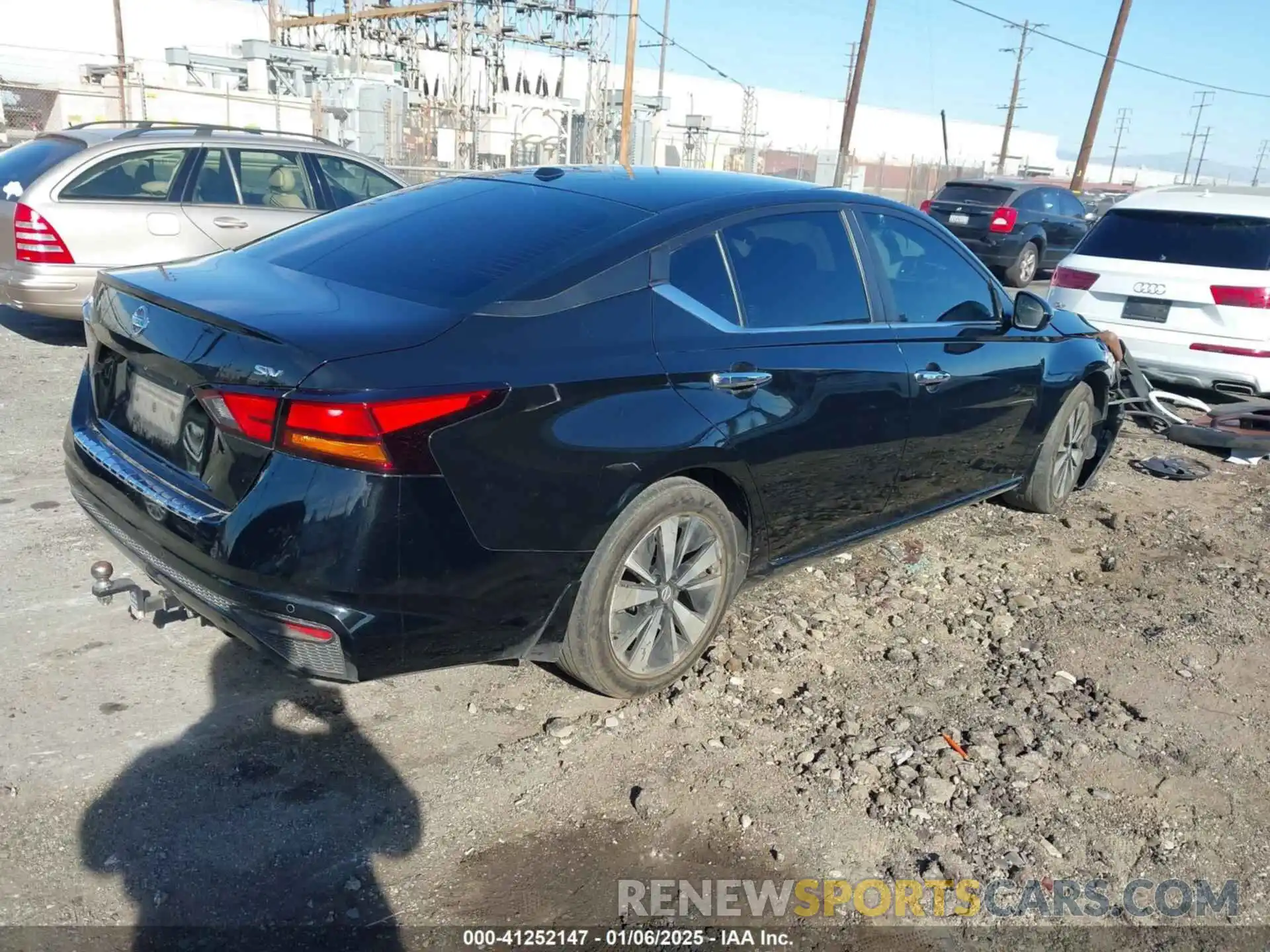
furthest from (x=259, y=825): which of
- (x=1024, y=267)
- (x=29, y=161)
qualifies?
(x=1024, y=267)

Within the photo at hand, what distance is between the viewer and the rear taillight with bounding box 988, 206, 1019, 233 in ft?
50.7

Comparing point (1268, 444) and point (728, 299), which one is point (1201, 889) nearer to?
point (728, 299)

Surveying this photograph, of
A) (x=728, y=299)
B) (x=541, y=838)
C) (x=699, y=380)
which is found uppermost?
(x=728, y=299)

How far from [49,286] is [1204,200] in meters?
→ 8.60

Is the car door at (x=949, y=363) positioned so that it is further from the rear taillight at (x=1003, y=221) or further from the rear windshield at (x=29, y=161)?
the rear taillight at (x=1003, y=221)

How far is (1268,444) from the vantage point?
6.79 metres

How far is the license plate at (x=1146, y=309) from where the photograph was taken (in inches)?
304

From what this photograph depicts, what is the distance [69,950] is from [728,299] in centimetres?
254

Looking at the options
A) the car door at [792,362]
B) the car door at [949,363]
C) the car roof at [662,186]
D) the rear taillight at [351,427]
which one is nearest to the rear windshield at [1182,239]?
the car door at [949,363]

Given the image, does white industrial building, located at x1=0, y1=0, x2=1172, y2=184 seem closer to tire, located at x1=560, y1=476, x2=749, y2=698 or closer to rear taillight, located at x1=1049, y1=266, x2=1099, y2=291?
rear taillight, located at x1=1049, y1=266, x2=1099, y2=291

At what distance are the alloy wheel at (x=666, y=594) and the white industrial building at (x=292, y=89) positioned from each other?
70.1 ft

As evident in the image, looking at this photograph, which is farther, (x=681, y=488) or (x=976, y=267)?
(x=976, y=267)

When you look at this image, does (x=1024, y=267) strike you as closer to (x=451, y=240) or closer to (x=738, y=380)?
(x=738, y=380)

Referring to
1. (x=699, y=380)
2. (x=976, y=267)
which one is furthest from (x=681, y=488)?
(x=976, y=267)
